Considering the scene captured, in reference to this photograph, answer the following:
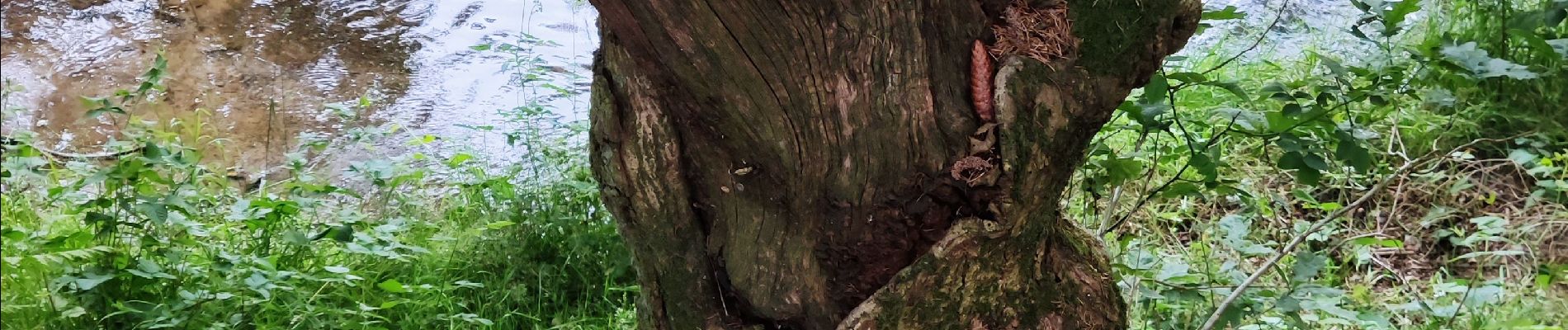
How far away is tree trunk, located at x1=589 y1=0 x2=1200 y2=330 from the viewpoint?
1.25 metres

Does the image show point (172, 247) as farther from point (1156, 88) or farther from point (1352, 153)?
point (1352, 153)

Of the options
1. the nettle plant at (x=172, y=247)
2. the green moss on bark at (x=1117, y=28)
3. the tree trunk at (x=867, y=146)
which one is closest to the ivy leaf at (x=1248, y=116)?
the tree trunk at (x=867, y=146)

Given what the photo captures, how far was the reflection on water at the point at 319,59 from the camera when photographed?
325 centimetres

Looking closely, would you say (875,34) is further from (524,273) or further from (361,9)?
(361,9)

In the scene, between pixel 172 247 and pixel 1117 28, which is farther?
pixel 172 247

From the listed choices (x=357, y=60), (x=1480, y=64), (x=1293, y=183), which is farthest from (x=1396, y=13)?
(x=357, y=60)

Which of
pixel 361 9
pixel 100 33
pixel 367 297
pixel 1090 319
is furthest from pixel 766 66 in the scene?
pixel 361 9

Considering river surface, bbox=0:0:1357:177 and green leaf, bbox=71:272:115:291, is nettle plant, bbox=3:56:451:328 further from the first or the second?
river surface, bbox=0:0:1357:177

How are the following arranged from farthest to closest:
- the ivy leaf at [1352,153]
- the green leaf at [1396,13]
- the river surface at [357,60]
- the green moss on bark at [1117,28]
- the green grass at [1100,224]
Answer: the river surface at [357,60] → the green grass at [1100,224] → the ivy leaf at [1352,153] → the green leaf at [1396,13] → the green moss on bark at [1117,28]

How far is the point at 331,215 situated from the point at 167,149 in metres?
0.96

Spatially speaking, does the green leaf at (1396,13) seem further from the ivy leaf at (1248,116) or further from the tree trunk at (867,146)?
the tree trunk at (867,146)

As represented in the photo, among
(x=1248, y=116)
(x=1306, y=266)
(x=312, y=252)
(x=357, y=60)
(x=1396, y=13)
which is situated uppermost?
(x=1396, y=13)

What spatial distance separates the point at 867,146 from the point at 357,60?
337cm

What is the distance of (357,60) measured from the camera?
4051 mm
